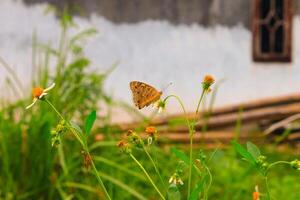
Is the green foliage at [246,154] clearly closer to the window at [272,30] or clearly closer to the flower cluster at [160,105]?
the flower cluster at [160,105]

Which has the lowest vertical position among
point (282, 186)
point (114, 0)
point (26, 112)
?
point (282, 186)

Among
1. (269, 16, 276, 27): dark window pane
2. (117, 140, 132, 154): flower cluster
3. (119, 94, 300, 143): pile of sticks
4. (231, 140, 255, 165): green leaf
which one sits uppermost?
(269, 16, 276, 27): dark window pane

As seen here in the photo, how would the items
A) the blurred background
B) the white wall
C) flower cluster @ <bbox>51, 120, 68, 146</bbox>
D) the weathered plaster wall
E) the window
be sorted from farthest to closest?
the window → the weathered plaster wall → the white wall → the blurred background → flower cluster @ <bbox>51, 120, 68, 146</bbox>

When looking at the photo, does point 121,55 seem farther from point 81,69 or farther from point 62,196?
point 62,196

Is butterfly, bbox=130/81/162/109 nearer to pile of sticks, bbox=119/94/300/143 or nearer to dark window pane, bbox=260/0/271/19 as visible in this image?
pile of sticks, bbox=119/94/300/143

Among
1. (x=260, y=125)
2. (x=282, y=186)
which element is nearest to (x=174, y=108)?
(x=260, y=125)

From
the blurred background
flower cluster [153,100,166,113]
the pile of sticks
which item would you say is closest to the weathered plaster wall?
the blurred background

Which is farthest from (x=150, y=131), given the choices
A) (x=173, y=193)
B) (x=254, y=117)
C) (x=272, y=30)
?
(x=272, y=30)

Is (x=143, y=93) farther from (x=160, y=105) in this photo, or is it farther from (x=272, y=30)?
(x=272, y=30)
